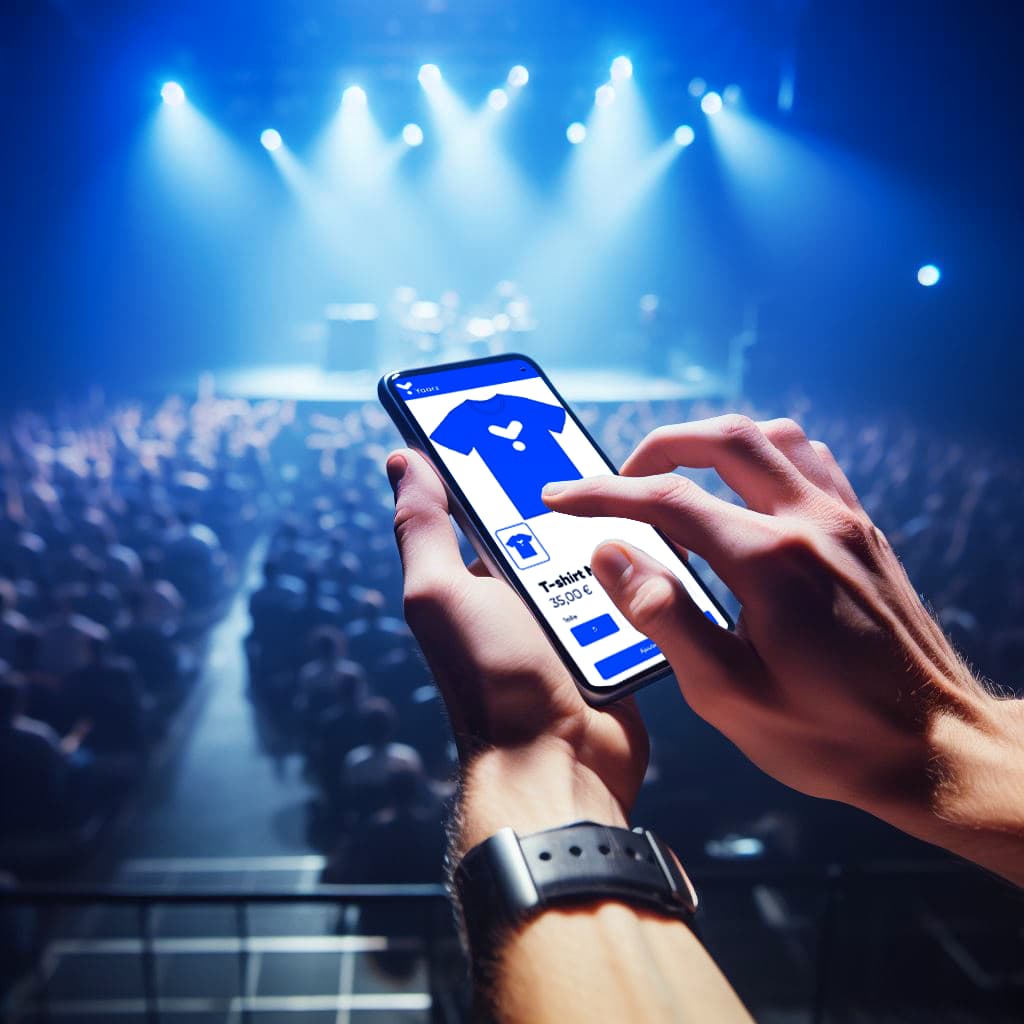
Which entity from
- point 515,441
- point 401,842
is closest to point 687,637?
point 515,441

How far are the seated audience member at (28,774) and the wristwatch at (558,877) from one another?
4138mm

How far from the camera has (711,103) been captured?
14344mm


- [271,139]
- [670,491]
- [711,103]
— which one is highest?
[271,139]

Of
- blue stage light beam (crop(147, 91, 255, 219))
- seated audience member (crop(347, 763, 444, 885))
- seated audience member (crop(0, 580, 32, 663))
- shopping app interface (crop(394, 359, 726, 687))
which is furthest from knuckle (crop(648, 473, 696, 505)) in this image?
blue stage light beam (crop(147, 91, 255, 219))

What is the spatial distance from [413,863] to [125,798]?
106 inches

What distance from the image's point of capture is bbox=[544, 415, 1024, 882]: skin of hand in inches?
30.9

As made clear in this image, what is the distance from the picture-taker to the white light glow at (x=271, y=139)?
15.8 metres

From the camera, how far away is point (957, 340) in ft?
35.0

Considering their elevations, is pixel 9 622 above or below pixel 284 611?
above

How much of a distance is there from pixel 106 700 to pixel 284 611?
1410mm

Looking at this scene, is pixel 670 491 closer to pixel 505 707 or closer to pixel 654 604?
pixel 654 604

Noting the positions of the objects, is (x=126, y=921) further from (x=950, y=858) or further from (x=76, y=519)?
(x=950, y=858)

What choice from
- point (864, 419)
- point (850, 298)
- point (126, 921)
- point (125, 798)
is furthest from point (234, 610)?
point (850, 298)

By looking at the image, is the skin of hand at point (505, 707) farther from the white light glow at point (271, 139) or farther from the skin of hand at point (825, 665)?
the white light glow at point (271, 139)
